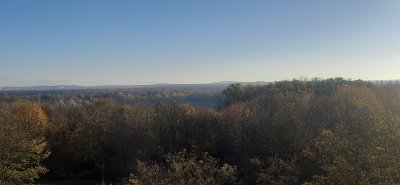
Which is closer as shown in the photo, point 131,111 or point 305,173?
point 305,173

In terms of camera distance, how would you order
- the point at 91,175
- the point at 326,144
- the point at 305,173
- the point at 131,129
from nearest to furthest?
the point at 326,144
the point at 305,173
the point at 131,129
the point at 91,175

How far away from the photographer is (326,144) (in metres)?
29.3

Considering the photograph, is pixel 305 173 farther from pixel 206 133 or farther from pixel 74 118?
pixel 74 118

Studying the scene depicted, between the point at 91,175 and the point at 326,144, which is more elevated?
the point at 326,144

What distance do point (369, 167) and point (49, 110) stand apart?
234ft

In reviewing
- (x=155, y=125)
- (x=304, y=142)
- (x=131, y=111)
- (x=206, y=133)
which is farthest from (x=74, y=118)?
(x=304, y=142)

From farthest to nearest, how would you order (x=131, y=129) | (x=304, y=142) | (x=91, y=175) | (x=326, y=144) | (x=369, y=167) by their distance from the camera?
1. (x=91, y=175)
2. (x=131, y=129)
3. (x=304, y=142)
4. (x=326, y=144)
5. (x=369, y=167)

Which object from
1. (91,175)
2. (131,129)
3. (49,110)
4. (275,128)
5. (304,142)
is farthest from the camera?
(49,110)

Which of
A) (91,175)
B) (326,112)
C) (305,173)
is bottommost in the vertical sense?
(91,175)

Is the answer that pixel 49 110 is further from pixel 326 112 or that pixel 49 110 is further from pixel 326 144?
pixel 326 144

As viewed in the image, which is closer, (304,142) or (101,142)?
(304,142)

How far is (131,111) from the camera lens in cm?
7175

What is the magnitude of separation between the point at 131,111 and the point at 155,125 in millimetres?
6828

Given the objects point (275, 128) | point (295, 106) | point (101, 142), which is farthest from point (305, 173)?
point (101, 142)
